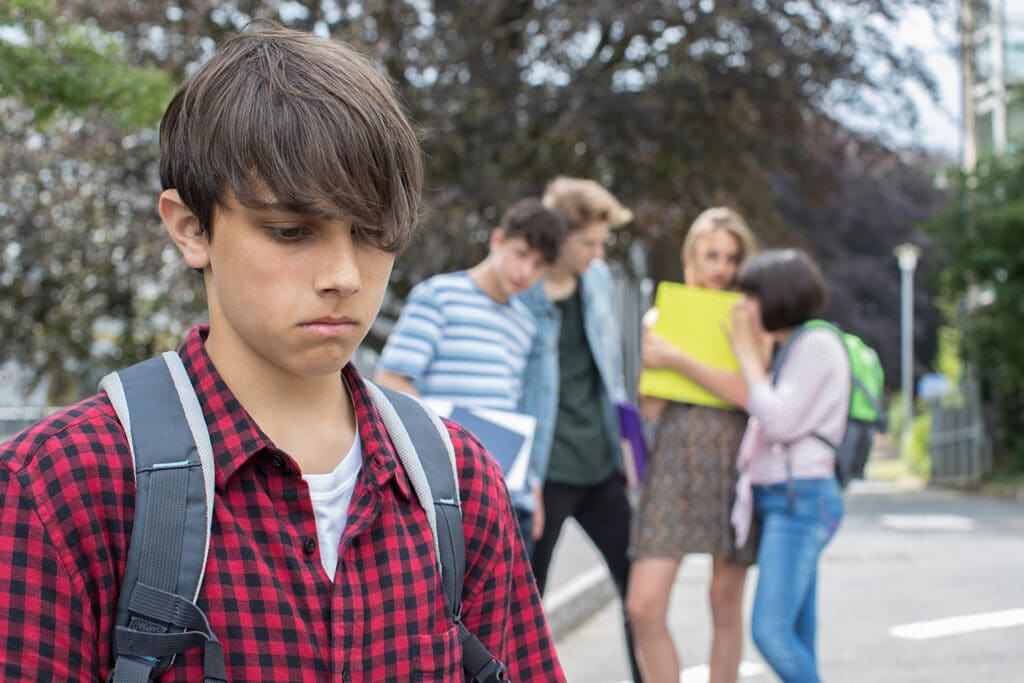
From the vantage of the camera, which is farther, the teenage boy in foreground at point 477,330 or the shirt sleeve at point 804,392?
the shirt sleeve at point 804,392

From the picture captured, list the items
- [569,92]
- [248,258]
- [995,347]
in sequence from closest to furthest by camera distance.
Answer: [248,258] < [569,92] < [995,347]

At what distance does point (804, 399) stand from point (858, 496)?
20.3 meters

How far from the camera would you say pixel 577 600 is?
8.85 metres

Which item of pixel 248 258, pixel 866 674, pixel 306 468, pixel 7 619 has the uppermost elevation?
pixel 248 258

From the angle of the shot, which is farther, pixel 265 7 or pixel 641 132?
pixel 641 132

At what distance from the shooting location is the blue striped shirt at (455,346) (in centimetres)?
482

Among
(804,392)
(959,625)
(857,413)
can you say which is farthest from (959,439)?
(804,392)

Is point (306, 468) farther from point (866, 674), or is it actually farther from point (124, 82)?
point (866, 674)

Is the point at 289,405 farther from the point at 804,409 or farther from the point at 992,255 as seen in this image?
the point at 992,255

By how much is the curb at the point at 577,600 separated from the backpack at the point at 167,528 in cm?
612

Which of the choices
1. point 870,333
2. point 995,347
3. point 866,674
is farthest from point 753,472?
point 870,333

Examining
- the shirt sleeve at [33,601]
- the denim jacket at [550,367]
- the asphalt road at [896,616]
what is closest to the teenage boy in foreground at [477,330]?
the denim jacket at [550,367]

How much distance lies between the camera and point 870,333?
1318 inches

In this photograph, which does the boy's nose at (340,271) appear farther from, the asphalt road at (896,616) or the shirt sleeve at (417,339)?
the asphalt road at (896,616)
